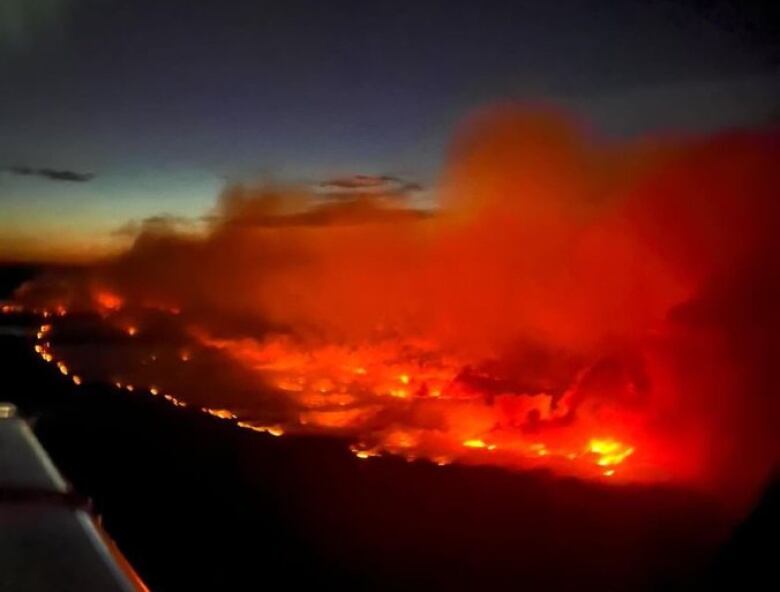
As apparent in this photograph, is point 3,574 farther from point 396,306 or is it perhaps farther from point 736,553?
point 396,306

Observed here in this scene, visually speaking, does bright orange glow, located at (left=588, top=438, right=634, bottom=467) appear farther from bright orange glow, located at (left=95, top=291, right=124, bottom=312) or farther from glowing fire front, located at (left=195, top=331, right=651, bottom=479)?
bright orange glow, located at (left=95, top=291, right=124, bottom=312)

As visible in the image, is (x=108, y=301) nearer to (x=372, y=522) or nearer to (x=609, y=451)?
(x=372, y=522)

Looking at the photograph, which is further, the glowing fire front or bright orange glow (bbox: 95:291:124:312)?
bright orange glow (bbox: 95:291:124:312)

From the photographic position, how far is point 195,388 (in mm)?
3734

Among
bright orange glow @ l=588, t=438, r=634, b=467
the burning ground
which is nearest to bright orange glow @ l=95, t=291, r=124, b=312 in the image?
the burning ground

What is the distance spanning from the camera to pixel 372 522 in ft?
8.64

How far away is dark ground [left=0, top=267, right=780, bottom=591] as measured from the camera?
7.79 ft

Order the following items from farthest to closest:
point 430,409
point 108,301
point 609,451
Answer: point 108,301 < point 430,409 < point 609,451

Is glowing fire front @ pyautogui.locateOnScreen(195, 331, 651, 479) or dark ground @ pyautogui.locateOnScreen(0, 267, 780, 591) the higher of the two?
glowing fire front @ pyautogui.locateOnScreen(195, 331, 651, 479)

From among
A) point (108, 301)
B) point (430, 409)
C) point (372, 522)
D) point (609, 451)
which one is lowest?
point (372, 522)

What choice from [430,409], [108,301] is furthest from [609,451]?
[108,301]

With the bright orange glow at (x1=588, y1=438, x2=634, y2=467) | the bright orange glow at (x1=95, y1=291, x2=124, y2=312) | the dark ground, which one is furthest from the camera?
the bright orange glow at (x1=95, y1=291, x2=124, y2=312)

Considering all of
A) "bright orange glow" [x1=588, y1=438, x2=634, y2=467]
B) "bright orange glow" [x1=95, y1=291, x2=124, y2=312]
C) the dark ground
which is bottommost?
the dark ground

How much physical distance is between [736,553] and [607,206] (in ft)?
6.34
